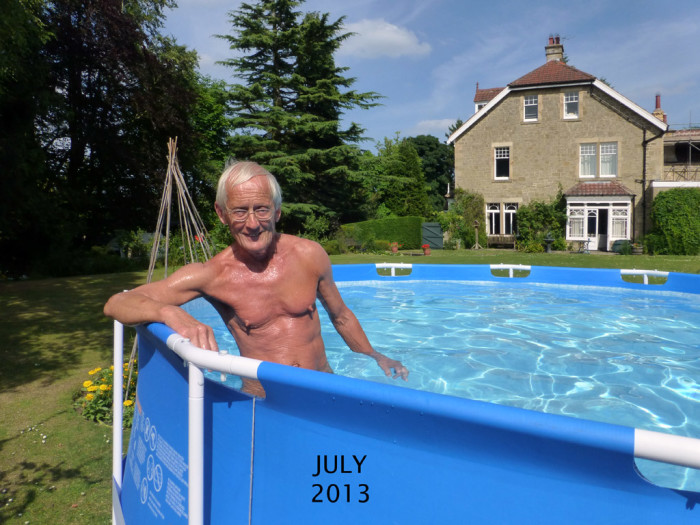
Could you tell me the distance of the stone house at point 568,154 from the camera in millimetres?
25578

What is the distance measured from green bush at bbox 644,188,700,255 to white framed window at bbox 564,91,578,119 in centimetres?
A: 647

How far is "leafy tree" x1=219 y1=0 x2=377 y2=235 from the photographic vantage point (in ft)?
89.0

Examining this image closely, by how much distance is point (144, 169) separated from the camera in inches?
692

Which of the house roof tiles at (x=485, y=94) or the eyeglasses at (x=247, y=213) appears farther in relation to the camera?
the house roof tiles at (x=485, y=94)

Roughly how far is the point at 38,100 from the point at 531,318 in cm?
1487

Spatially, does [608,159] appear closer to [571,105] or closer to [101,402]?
[571,105]

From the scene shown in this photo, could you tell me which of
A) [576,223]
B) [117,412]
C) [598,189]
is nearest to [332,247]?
[576,223]

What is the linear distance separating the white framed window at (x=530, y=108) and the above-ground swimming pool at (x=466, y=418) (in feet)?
68.7

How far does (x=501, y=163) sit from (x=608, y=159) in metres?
5.62

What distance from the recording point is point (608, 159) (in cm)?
2655

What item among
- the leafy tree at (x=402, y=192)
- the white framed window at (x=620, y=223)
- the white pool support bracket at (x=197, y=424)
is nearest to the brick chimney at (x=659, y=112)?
the white framed window at (x=620, y=223)

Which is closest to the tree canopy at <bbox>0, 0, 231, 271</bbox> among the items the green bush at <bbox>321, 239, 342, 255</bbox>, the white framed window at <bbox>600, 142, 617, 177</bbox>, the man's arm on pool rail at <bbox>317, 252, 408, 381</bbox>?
the green bush at <bbox>321, 239, 342, 255</bbox>

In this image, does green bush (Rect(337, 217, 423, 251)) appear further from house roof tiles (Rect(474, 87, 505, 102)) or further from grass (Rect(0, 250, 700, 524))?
grass (Rect(0, 250, 700, 524))

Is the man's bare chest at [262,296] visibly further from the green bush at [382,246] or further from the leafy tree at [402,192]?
the leafy tree at [402,192]
